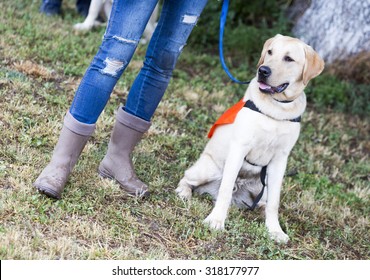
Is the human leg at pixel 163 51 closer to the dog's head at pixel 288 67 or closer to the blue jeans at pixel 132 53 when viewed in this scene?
the blue jeans at pixel 132 53

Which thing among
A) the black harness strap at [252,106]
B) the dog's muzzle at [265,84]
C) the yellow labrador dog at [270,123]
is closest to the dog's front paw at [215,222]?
the yellow labrador dog at [270,123]

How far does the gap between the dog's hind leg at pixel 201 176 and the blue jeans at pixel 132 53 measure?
57 cm

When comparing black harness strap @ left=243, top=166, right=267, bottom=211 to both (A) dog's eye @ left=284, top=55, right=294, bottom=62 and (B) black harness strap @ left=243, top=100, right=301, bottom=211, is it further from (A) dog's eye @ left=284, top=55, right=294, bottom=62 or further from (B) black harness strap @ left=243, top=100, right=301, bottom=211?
(A) dog's eye @ left=284, top=55, right=294, bottom=62

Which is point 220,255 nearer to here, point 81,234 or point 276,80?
point 81,234

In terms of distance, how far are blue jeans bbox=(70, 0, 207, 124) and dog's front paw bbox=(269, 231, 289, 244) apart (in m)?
1.06

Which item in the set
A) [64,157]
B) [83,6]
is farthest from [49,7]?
[64,157]

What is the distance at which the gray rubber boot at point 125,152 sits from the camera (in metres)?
3.86

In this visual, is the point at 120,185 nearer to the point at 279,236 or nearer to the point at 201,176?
the point at 201,176

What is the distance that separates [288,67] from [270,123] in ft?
1.18

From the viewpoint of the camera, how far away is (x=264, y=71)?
3.72 meters

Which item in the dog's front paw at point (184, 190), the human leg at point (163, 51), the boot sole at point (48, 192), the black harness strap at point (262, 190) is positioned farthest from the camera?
the dog's front paw at point (184, 190)

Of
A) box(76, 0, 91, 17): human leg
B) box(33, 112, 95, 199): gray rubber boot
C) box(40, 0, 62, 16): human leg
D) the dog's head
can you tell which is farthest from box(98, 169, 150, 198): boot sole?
box(76, 0, 91, 17): human leg

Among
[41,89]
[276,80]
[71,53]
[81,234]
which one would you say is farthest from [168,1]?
[71,53]

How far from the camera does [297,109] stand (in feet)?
12.7
